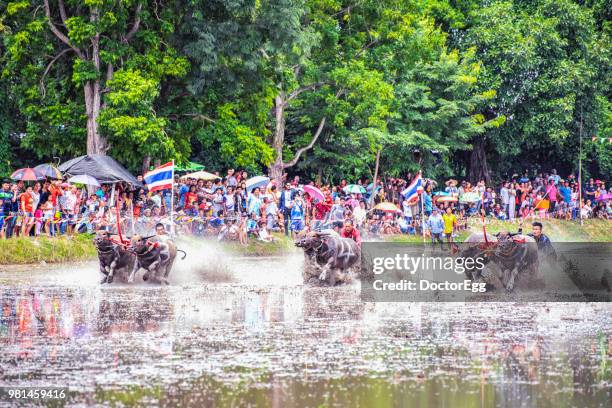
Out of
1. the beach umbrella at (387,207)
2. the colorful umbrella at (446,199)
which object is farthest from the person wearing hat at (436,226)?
the colorful umbrella at (446,199)

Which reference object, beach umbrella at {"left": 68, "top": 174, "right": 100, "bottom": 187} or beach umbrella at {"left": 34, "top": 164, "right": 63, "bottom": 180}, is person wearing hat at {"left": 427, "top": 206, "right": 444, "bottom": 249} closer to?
beach umbrella at {"left": 68, "top": 174, "right": 100, "bottom": 187}

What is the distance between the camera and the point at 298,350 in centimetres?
1466

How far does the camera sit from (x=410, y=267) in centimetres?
2373

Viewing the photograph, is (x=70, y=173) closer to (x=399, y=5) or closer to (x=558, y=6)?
(x=399, y=5)

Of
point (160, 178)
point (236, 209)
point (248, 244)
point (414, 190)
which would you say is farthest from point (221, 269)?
point (414, 190)

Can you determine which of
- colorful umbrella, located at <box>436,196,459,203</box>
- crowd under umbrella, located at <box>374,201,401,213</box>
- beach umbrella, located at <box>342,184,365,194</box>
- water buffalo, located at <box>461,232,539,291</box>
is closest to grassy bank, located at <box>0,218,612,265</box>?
crowd under umbrella, located at <box>374,201,401,213</box>

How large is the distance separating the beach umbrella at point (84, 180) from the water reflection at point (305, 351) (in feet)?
31.7

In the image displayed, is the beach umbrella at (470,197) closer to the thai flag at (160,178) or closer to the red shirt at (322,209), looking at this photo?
the red shirt at (322,209)

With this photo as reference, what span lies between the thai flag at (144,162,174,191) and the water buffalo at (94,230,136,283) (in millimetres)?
6924

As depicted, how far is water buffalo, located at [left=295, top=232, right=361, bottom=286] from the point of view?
24594mm

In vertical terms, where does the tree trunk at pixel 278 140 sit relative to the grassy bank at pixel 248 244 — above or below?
above

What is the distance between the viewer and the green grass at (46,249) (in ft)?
98.3

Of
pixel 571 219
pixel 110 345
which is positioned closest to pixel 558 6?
pixel 571 219

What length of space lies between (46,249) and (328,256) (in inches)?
363
